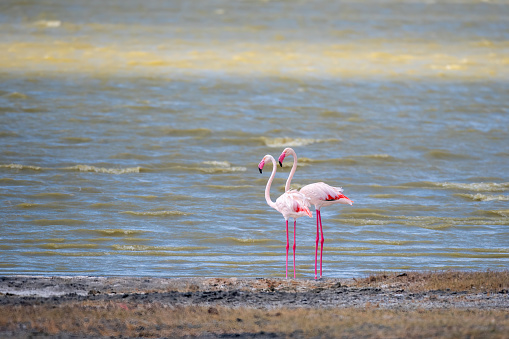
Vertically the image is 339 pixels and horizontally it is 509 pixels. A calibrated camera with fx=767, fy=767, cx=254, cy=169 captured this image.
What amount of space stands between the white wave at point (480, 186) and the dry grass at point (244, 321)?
994cm

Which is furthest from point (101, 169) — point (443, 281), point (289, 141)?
point (443, 281)

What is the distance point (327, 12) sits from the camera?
157ft

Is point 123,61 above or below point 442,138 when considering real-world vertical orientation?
above

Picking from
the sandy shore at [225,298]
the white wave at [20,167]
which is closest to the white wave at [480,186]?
the sandy shore at [225,298]

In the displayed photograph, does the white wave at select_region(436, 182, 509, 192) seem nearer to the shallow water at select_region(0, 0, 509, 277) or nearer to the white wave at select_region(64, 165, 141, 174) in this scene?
the shallow water at select_region(0, 0, 509, 277)

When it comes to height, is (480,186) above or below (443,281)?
below

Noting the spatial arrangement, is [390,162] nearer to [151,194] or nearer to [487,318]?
[151,194]

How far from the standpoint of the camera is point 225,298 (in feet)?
29.1

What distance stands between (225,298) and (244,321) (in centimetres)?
126

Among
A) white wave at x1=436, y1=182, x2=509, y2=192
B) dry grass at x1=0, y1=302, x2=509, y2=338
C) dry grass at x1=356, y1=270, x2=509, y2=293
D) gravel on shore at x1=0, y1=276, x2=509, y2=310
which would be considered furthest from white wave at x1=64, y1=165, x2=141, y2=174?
dry grass at x1=0, y1=302, x2=509, y2=338

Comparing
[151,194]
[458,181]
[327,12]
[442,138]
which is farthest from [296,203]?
[327,12]

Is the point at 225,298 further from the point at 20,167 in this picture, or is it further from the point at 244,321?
the point at 20,167

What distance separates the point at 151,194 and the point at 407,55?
20778 millimetres

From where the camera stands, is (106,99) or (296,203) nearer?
(296,203)
